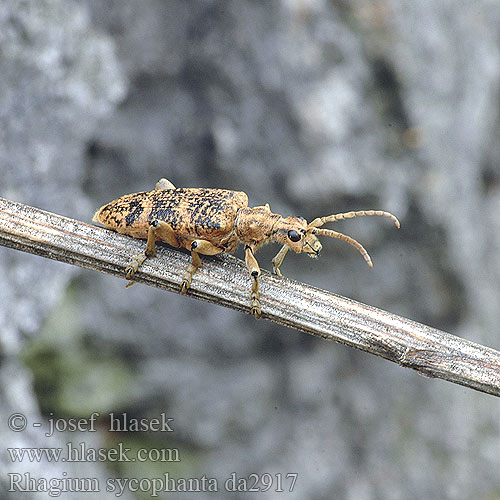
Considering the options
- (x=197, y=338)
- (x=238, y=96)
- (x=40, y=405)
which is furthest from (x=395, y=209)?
(x=40, y=405)

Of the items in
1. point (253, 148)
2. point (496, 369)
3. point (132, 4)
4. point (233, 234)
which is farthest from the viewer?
point (253, 148)

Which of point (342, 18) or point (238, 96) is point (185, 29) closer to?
point (238, 96)

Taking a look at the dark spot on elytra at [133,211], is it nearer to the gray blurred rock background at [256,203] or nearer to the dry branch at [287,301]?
the dry branch at [287,301]

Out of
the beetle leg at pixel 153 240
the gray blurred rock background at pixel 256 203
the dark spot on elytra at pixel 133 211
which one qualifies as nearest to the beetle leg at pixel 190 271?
the beetle leg at pixel 153 240

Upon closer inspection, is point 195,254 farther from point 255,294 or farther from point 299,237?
point 299,237

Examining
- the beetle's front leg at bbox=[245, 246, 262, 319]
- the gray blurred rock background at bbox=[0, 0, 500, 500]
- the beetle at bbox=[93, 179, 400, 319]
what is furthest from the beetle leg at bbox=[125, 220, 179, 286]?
the gray blurred rock background at bbox=[0, 0, 500, 500]

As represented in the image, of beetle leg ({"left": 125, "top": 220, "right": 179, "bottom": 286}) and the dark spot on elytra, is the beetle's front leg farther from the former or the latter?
the dark spot on elytra

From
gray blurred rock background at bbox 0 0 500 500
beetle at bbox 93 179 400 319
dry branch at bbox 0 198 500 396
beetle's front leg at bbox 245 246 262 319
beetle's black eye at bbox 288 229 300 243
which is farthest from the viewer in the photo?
gray blurred rock background at bbox 0 0 500 500
